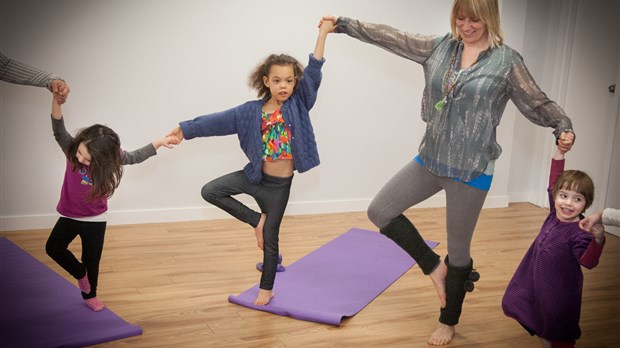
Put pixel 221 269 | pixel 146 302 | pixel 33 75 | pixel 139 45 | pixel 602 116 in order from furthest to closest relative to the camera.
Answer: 1. pixel 602 116
2. pixel 139 45
3. pixel 221 269
4. pixel 146 302
5. pixel 33 75

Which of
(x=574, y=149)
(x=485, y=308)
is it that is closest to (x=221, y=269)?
(x=485, y=308)

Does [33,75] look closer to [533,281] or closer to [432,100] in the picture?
[432,100]

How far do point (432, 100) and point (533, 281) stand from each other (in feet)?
2.63

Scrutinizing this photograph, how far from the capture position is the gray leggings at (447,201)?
278 cm

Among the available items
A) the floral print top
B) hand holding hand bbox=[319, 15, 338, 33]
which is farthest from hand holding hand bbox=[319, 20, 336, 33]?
the floral print top

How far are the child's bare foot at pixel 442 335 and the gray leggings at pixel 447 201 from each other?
0.31 meters

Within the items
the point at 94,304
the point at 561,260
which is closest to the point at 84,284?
the point at 94,304

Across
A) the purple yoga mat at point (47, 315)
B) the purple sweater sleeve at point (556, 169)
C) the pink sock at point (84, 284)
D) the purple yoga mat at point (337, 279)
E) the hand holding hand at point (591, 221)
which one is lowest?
the purple yoga mat at point (337, 279)

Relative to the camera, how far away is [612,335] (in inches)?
125

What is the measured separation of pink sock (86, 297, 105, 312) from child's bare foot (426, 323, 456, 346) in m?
1.43

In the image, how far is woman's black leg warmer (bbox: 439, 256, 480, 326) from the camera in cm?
292

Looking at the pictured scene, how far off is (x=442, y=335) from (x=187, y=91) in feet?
7.70

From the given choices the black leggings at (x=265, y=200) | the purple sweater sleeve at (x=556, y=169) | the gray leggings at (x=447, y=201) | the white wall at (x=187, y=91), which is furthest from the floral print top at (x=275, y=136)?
the white wall at (x=187, y=91)

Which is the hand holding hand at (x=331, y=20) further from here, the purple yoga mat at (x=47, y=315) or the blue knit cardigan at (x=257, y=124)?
the purple yoga mat at (x=47, y=315)
